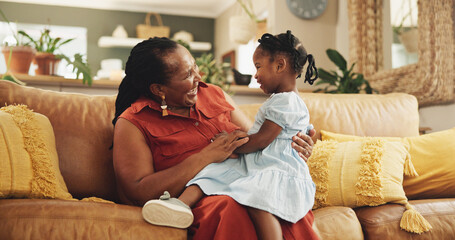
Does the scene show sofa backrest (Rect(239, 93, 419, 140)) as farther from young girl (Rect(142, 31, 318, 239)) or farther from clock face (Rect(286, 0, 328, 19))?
clock face (Rect(286, 0, 328, 19))

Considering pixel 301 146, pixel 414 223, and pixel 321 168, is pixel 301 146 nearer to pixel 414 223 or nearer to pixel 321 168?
pixel 321 168

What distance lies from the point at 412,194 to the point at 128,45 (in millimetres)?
5950

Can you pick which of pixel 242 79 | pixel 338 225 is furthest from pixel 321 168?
pixel 242 79

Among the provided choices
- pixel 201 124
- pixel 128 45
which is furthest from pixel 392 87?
pixel 128 45

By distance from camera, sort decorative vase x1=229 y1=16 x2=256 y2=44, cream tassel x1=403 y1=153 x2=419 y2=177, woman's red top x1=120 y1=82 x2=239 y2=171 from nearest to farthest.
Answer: woman's red top x1=120 y1=82 x2=239 y2=171 → cream tassel x1=403 y1=153 x2=419 y2=177 → decorative vase x1=229 y1=16 x2=256 y2=44

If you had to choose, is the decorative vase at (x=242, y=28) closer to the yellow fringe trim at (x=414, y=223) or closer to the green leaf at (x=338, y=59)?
the green leaf at (x=338, y=59)

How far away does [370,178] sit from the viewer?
1929 mm

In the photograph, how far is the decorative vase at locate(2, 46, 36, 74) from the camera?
10.00 ft

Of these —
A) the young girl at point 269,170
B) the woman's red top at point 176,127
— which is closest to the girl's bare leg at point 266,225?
the young girl at point 269,170

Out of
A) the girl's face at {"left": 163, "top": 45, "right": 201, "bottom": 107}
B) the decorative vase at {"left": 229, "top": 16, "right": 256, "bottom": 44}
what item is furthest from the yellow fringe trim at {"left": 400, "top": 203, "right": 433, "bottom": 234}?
the decorative vase at {"left": 229, "top": 16, "right": 256, "bottom": 44}

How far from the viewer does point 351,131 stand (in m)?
2.42

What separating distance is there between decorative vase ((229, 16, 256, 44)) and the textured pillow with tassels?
9.77 feet

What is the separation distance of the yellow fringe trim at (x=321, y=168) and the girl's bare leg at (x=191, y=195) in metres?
0.65

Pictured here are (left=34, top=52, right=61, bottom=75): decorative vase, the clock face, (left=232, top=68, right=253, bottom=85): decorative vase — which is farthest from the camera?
the clock face
